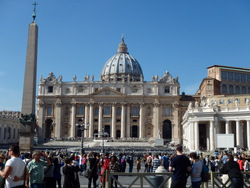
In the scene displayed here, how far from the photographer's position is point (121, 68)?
106062 mm

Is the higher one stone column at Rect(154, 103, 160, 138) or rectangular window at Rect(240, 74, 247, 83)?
rectangular window at Rect(240, 74, 247, 83)

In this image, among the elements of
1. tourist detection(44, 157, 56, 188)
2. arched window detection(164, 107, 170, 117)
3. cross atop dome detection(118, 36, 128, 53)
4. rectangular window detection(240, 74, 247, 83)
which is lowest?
tourist detection(44, 157, 56, 188)

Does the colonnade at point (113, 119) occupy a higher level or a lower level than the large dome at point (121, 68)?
lower

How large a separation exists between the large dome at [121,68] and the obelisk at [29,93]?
7942cm

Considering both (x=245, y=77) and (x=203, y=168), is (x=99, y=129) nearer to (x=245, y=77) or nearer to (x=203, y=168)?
(x=245, y=77)

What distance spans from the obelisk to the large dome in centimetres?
7942

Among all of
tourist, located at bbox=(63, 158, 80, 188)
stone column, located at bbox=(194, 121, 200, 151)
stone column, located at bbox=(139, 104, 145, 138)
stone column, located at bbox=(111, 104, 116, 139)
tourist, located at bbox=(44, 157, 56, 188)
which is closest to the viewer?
tourist, located at bbox=(63, 158, 80, 188)

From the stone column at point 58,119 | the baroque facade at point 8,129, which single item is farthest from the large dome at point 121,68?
the baroque facade at point 8,129

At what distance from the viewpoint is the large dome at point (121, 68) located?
105 metres

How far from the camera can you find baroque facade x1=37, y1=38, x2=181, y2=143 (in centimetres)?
7812

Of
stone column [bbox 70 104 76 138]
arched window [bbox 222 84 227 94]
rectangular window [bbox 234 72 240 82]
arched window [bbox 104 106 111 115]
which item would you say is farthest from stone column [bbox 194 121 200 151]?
stone column [bbox 70 104 76 138]

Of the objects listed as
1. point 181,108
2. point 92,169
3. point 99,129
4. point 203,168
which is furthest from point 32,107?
point 181,108

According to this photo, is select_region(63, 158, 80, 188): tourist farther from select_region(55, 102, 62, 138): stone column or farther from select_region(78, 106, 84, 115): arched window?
select_region(78, 106, 84, 115): arched window

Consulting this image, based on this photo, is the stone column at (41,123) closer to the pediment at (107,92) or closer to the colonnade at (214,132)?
the pediment at (107,92)
